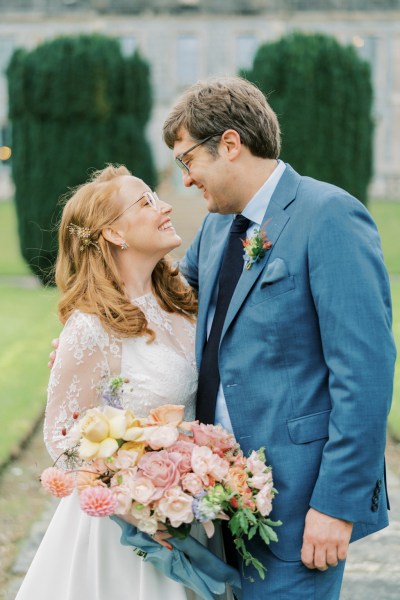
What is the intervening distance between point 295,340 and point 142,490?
68 cm

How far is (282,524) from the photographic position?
9.03ft

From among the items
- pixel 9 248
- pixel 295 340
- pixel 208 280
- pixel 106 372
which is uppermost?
pixel 295 340

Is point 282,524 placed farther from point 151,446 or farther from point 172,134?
point 172,134

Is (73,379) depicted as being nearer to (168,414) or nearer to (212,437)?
(168,414)

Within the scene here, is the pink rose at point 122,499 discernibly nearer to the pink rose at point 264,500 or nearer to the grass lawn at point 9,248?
the pink rose at point 264,500

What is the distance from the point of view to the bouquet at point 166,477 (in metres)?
2.52

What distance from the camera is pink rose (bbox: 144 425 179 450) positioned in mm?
2588

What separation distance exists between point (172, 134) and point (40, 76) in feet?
48.6

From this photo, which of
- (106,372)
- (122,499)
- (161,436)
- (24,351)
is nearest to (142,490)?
(122,499)

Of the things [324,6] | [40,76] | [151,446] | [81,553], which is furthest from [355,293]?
[324,6]

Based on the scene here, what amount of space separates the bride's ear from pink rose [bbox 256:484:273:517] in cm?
119

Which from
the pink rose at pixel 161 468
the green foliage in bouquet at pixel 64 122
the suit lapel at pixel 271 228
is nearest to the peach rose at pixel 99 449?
the pink rose at pixel 161 468

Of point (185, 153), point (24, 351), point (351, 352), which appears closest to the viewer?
point (351, 352)

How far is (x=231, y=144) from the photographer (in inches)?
114
